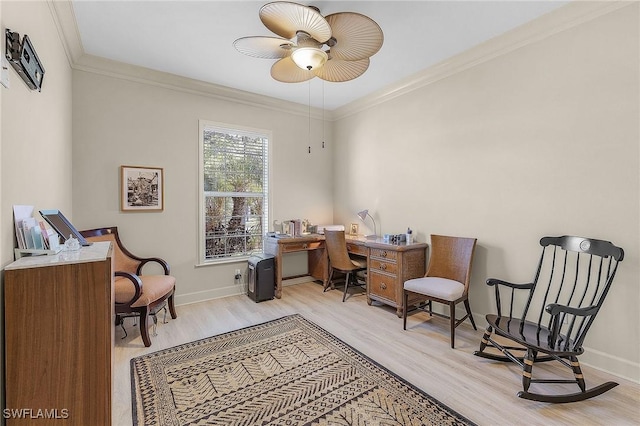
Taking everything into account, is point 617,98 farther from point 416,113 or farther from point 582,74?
point 416,113

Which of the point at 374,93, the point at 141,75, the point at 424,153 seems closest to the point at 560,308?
the point at 424,153

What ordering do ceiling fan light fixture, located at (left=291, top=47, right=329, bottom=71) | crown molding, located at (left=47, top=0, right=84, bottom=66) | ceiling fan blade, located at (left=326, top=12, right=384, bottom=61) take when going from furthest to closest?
crown molding, located at (left=47, top=0, right=84, bottom=66), ceiling fan light fixture, located at (left=291, top=47, right=329, bottom=71), ceiling fan blade, located at (left=326, top=12, right=384, bottom=61)

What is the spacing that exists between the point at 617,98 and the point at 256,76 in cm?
340

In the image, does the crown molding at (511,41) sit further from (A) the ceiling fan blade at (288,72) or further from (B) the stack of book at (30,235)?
(B) the stack of book at (30,235)

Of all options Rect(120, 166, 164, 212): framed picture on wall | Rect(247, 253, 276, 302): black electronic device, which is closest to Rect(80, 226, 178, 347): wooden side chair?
Rect(120, 166, 164, 212): framed picture on wall

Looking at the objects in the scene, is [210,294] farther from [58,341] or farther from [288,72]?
[288,72]

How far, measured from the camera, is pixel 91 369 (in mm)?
1344

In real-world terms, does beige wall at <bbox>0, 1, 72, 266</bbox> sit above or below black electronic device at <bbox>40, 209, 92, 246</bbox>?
above

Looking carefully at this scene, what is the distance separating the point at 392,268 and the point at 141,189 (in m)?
3.05

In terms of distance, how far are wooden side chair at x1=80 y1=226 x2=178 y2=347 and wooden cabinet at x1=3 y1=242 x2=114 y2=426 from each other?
4.34 feet

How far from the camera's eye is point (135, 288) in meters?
2.63

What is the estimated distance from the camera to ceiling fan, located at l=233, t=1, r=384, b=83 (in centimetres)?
191

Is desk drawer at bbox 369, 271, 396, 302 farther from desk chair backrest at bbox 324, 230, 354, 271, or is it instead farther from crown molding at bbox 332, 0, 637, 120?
crown molding at bbox 332, 0, 637, 120

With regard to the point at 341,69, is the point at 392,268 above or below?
below
